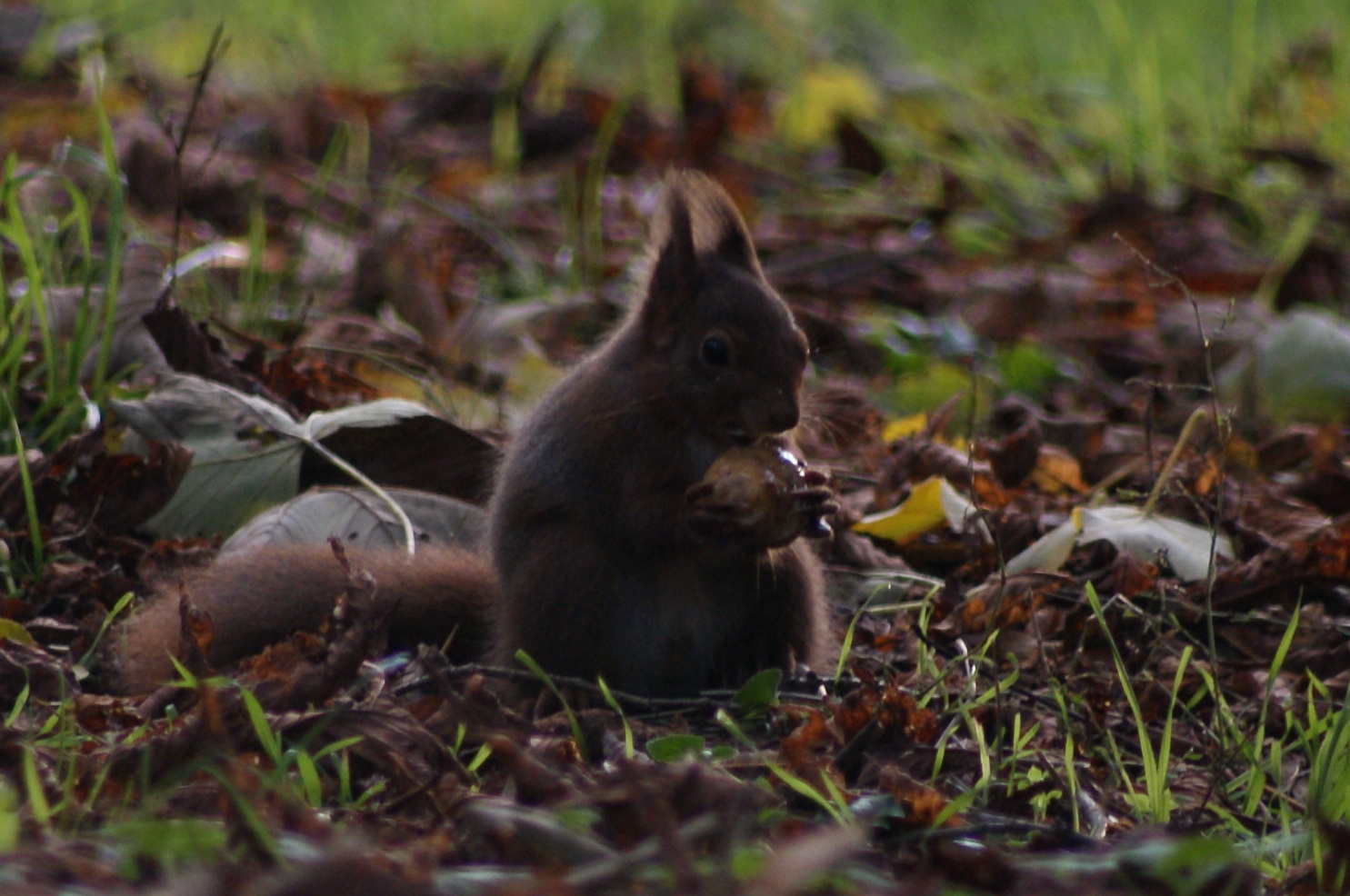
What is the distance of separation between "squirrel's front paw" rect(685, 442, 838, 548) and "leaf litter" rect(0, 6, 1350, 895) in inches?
9.9

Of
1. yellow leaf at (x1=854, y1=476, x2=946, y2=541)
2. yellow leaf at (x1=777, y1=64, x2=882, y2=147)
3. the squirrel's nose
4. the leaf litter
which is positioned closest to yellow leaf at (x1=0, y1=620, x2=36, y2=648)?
the leaf litter

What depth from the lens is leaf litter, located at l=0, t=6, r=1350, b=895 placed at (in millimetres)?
1631

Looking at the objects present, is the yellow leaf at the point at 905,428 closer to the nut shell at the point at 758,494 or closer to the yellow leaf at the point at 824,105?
the nut shell at the point at 758,494

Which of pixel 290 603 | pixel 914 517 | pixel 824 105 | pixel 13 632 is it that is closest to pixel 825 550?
pixel 914 517

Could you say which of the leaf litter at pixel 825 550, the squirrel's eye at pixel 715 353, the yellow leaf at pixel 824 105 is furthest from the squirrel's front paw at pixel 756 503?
the yellow leaf at pixel 824 105

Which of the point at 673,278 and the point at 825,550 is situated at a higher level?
the point at 673,278

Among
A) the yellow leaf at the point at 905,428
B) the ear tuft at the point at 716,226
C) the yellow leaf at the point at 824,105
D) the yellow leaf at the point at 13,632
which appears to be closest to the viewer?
the yellow leaf at the point at 13,632

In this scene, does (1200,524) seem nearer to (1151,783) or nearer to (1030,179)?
(1151,783)

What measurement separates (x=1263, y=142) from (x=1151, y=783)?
479cm

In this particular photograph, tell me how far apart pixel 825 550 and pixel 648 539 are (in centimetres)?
88

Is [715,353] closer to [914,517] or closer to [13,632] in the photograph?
[914,517]

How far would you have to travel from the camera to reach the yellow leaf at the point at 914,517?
3373 millimetres

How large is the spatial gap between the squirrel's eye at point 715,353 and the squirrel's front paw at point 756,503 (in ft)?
0.49

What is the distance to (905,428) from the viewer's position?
414cm
